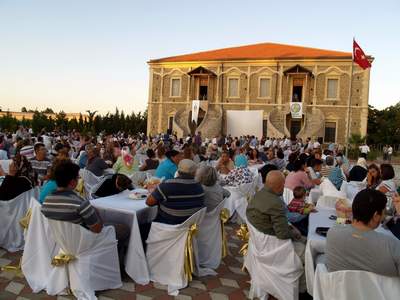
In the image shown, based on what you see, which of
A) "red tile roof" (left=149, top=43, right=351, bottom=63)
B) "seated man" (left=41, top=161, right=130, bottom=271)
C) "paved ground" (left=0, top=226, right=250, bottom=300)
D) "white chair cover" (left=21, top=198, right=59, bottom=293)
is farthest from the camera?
"red tile roof" (left=149, top=43, right=351, bottom=63)

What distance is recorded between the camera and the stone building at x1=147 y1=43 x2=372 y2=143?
26.5 metres

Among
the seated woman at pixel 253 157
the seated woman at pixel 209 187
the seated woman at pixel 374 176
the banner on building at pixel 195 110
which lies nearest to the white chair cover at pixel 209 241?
the seated woman at pixel 209 187

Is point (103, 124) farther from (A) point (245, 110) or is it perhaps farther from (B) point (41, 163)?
(B) point (41, 163)

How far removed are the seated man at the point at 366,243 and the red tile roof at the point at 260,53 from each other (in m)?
26.4

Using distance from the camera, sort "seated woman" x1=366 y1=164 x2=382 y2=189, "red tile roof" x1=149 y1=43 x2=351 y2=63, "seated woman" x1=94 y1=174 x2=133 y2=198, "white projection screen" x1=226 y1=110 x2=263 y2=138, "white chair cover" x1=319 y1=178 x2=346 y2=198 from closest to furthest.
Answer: "seated woman" x1=94 y1=174 x2=133 y2=198
"white chair cover" x1=319 y1=178 x2=346 y2=198
"seated woman" x1=366 y1=164 x2=382 y2=189
"white projection screen" x1=226 y1=110 x2=263 y2=138
"red tile roof" x1=149 y1=43 x2=351 y2=63

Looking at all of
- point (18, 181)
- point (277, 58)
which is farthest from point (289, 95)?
point (18, 181)

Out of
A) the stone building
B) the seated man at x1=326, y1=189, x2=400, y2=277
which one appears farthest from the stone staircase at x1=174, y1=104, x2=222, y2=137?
the seated man at x1=326, y1=189, x2=400, y2=277

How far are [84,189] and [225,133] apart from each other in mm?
23093

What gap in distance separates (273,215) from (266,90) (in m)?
25.8

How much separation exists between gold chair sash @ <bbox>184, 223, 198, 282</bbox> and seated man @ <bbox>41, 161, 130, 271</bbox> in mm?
936

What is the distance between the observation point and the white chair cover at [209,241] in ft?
14.2

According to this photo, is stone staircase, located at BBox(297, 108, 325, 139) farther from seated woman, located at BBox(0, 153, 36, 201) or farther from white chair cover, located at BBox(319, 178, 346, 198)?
seated woman, located at BBox(0, 153, 36, 201)

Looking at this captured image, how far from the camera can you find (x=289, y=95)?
27688 millimetres

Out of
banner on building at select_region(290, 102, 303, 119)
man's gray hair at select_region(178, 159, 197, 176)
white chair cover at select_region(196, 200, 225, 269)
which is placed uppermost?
banner on building at select_region(290, 102, 303, 119)
